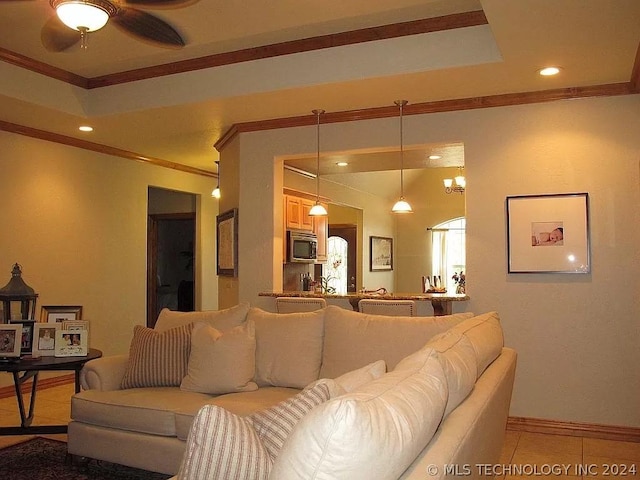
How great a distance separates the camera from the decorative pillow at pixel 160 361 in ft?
11.5

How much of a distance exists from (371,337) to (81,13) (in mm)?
2192

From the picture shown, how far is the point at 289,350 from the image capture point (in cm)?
345

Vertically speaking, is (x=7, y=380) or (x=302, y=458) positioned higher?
(x=302, y=458)

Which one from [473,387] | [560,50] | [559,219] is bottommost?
[473,387]

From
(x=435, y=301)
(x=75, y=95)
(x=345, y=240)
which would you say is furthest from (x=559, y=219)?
(x=345, y=240)

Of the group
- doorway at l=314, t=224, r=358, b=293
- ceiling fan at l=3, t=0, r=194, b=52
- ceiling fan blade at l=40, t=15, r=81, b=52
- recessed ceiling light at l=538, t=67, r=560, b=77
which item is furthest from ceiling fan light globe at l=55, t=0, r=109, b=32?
doorway at l=314, t=224, r=358, b=293

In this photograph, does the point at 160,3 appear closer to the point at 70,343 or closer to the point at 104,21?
the point at 104,21

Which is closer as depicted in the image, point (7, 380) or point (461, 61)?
point (461, 61)

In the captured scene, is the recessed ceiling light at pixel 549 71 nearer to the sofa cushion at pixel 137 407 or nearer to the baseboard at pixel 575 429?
the baseboard at pixel 575 429

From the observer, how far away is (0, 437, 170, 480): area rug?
131 inches

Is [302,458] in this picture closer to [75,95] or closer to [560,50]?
[560,50]

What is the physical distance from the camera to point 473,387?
2.06 metres

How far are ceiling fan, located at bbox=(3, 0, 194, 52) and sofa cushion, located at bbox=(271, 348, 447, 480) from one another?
7.52ft

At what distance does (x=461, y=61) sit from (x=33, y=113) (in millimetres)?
3598
